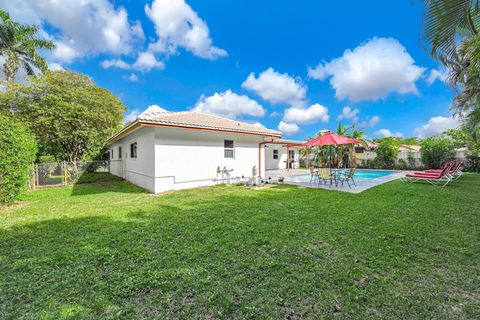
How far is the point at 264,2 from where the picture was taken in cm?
1362

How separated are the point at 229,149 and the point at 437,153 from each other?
19273 millimetres

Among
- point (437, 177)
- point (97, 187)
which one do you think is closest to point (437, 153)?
point (437, 177)

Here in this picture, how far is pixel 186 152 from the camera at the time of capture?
10.8 metres

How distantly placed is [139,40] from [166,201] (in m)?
14.7

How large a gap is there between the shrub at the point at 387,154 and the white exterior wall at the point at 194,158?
53.7ft

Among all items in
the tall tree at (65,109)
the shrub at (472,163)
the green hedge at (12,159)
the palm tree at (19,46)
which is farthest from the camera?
the shrub at (472,163)

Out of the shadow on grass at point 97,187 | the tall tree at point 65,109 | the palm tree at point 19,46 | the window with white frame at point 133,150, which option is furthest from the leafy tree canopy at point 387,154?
the palm tree at point 19,46

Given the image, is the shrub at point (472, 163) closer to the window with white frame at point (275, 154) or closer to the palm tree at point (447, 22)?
the window with white frame at point (275, 154)

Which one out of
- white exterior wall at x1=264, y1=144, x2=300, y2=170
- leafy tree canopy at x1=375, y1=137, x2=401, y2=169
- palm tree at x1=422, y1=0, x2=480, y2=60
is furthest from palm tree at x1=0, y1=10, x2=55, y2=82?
leafy tree canopy at x1=375, y1=137, x2=401, y2=169

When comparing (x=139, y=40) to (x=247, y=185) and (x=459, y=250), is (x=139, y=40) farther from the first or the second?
(x=459, y=250)

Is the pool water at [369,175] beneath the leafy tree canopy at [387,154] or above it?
beneath

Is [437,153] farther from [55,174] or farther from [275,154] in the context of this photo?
[55,174]

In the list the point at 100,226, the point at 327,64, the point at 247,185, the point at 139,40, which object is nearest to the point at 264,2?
the point at 327,64

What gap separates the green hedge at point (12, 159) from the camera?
22.8 feet
